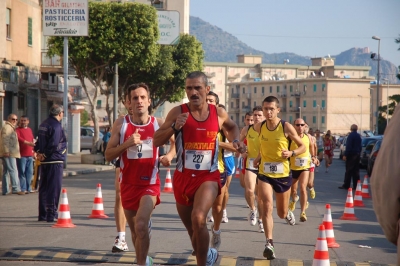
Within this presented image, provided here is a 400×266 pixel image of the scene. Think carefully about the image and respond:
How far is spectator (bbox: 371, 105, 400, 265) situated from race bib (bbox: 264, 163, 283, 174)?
707 centimetres

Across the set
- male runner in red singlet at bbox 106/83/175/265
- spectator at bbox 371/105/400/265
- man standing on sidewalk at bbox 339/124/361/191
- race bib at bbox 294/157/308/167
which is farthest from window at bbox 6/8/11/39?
spectator at bbox 371/105/400/265

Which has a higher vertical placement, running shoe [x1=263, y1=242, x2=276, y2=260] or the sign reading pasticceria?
the sign reading pasticceria

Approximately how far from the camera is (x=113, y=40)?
1571 inches

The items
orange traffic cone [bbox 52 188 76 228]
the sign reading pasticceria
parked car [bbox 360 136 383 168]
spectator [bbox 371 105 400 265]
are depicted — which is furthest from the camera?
parked car [bbox 360 136 383 168]

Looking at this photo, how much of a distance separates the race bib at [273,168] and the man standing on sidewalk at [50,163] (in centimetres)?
414

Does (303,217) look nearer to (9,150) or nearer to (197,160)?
(197,160)

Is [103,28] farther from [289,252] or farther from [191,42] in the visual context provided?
[289,252]

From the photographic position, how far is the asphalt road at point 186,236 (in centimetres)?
982

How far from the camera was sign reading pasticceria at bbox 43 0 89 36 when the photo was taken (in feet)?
92.9

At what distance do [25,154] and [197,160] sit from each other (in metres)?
12.4

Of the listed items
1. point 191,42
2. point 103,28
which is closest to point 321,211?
point 103,28

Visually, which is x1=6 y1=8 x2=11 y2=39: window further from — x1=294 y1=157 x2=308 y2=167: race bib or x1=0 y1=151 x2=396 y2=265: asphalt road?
x1=294 y1=157 x2=308 y2=167: race bib

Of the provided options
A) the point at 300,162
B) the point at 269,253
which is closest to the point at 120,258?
the point at 269,253

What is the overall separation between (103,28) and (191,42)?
15.9m
